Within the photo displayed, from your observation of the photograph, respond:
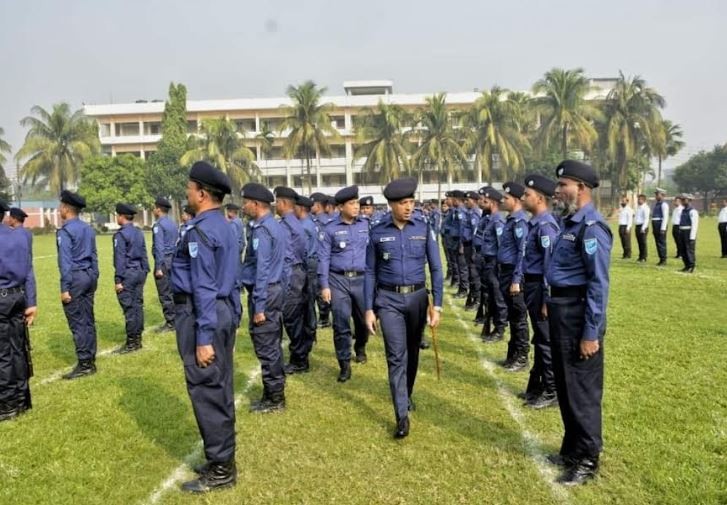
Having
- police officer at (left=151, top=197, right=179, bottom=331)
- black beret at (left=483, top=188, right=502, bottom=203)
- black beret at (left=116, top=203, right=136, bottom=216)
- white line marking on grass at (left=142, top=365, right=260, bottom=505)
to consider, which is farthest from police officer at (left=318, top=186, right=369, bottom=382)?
police officer at (left=151, top=197, right=179, bottom=331)

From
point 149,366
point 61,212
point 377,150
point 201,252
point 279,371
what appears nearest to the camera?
point 201,252

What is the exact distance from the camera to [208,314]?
12.9ft

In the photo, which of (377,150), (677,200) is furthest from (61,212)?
(377,150)

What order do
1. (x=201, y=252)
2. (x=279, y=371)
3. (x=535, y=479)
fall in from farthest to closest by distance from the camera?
(x=279, y=371)
(x=535, y=479)
(x=201, y=252)

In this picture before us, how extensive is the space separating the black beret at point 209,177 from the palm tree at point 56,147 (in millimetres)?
52832

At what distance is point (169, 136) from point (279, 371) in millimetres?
52831

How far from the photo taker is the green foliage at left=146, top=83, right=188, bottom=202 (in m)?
51.0

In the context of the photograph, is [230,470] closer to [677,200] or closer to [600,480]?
[600,480]

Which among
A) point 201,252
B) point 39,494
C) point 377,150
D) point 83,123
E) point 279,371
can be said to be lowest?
point 39,494

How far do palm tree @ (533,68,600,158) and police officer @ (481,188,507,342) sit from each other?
133 ft

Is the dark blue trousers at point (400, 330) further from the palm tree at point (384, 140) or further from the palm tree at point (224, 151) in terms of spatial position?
the palm tree at point (224, 151)

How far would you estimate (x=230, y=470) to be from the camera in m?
4.19

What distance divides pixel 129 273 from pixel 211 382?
5.00m

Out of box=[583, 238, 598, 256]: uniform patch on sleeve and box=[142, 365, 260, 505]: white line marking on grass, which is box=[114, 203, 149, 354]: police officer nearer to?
box=[142, 365, 260, 505]: white line marking on grass
